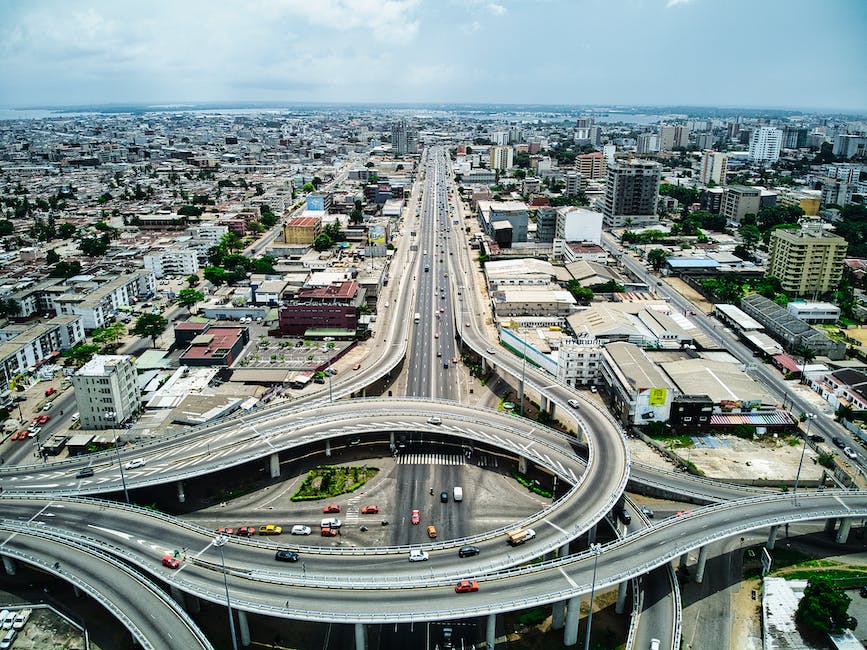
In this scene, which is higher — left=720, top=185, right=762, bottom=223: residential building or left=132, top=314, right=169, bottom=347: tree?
left=720, top=185, right=762, bottom=223: residential building

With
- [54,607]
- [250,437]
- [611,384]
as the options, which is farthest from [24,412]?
[611,384]

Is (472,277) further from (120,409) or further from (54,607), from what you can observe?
(54,607)

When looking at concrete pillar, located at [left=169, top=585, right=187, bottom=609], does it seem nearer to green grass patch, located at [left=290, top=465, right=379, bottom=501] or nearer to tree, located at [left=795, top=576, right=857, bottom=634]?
green grass patch, located at [left=290, top=465, right=379, bottom=501]

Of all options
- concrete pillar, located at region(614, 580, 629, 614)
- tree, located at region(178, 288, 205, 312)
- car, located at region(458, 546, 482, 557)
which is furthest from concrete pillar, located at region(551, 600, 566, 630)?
Answer: tree, located at region(178, 288, 205, 312)

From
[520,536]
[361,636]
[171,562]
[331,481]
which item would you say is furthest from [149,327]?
[520,536]

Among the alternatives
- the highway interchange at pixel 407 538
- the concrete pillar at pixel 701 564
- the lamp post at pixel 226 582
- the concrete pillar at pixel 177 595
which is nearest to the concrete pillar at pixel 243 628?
the lamp post at pixel 226 582
